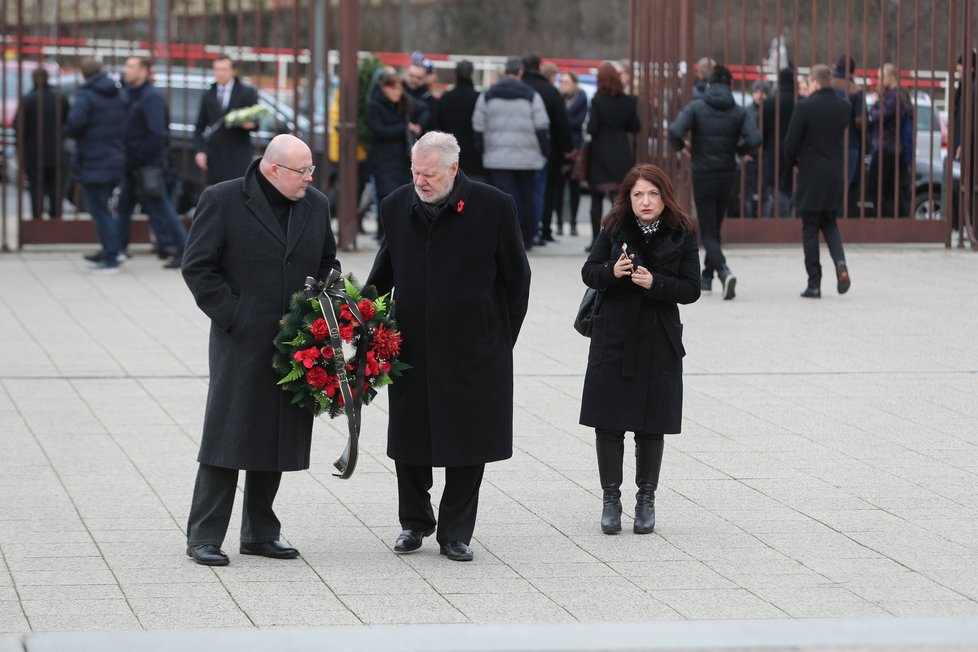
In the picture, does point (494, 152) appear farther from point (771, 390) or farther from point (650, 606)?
point (650, 606)

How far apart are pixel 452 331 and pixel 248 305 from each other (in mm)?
726

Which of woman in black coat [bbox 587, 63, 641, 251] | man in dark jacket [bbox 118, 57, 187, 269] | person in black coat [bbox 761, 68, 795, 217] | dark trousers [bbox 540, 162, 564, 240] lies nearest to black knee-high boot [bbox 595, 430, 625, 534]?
man in dark jacket [bbox 118, 57, 187, 269]

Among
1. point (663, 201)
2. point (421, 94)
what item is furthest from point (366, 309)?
point (421, 94)

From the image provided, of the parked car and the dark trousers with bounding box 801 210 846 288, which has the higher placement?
the parked car

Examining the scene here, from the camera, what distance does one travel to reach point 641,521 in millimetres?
6480

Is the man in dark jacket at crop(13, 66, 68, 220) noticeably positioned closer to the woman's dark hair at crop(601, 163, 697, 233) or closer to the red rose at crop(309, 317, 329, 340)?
the woman's dark hair at crop(601, 163, 697, 233)

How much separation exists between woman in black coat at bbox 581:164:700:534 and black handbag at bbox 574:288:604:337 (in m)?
0.02

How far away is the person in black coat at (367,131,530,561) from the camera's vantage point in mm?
6098

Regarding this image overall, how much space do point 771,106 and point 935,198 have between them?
8.44ft

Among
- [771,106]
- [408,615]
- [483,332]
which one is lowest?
[408,615]

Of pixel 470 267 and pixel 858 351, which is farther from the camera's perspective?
pixel 858 351

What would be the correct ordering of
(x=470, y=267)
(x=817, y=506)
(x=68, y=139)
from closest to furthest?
(x=470, y=267) < (x=817, y=506) < (x=68, y=139)

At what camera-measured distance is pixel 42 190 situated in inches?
617

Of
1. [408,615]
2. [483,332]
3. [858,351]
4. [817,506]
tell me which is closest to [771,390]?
[858,351]
